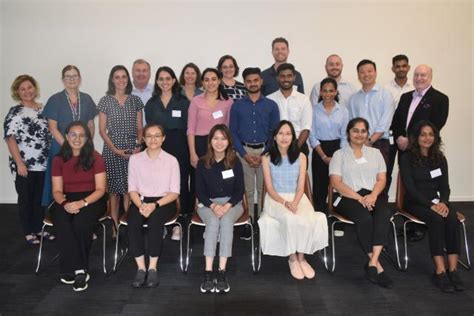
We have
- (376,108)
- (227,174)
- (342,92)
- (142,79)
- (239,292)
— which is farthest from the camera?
(342,92)

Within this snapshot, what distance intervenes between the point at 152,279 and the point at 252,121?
1.60m

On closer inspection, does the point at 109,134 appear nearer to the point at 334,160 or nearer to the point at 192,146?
the point at 192,146

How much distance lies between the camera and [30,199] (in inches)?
148

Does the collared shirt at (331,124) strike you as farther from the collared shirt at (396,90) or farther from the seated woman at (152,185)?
the seated woman at (152,185)

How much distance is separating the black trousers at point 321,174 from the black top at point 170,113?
135 cm

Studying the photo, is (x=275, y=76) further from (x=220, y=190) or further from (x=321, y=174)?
(x=220, y=190)

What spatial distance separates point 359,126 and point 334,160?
1.15 feet

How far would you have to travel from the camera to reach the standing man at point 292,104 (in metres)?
3.68

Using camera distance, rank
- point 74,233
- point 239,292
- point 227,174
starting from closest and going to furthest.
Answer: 1. point 239,292
2. point 74,233
3. point 227,174

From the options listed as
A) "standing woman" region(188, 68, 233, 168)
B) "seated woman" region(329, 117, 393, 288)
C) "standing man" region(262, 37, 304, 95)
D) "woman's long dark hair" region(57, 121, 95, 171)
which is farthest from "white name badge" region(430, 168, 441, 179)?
"woman's long dark hair" region(57, 121, 95, 171)

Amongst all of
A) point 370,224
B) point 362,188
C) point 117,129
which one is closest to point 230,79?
point 117,129

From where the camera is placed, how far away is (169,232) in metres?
4.09

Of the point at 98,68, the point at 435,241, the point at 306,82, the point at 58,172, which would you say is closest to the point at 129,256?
the point at 58,172

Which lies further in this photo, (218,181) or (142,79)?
(142,79)
